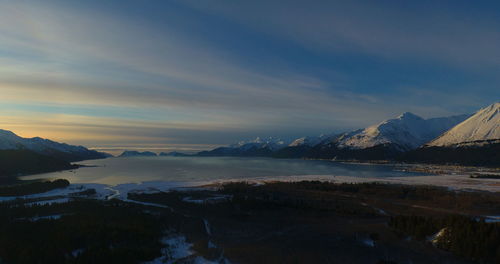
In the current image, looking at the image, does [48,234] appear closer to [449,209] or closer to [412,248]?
[412,248]

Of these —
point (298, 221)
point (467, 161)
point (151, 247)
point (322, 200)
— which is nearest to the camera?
point (151, 247)

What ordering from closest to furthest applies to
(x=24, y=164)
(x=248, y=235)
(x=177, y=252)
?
(x=177, y=252) < (x=248, y=235) < (x=24, y=164)

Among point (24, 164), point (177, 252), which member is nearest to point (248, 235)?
point (177, 252)

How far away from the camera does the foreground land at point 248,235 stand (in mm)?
18953

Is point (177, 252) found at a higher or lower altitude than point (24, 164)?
lower

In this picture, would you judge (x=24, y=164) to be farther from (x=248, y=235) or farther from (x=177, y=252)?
(x=177, y=252)

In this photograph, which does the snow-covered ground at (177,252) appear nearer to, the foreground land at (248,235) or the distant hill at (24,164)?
the foreground land at (248,235)

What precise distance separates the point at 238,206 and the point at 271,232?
13.0 m

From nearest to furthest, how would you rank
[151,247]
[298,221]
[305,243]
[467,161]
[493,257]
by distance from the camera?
[493,257], [151,247], [305,243], [298,221], [467,161]

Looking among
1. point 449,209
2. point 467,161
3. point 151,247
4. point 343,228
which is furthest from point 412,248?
point 467,161

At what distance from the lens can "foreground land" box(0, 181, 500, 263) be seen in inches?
746

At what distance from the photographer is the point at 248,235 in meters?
25.1

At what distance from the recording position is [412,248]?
69.3 ft

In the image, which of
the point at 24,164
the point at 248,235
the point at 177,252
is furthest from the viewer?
the point at 24,164
